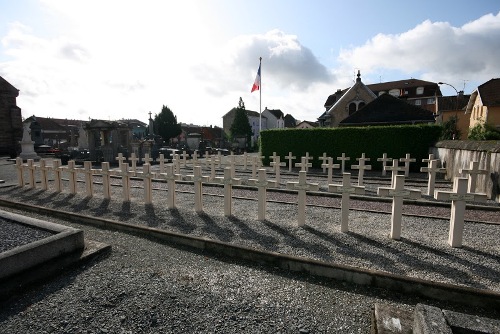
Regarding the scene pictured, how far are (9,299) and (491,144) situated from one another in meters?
11.7

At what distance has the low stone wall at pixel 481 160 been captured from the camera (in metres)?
7.93

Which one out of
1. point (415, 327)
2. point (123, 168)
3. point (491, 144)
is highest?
point (491, 144)

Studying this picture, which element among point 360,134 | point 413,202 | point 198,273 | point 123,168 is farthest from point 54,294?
point 360,134

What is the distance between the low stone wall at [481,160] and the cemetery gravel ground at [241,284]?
132 inches

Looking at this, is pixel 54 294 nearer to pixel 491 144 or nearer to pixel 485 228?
pixel 485 228

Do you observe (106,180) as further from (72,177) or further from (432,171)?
(432,171)

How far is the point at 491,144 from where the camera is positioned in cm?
851

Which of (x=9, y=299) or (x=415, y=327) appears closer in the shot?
(x=415, y=327)

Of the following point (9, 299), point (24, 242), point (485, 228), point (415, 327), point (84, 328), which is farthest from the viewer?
point (485, 228)

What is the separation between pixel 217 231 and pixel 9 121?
36.6m

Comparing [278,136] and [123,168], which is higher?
[278,136]

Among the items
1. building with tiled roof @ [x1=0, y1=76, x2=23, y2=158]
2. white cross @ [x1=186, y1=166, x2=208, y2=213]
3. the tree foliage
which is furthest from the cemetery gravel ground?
building with tiled roof @ [x1=0, y1=76, x2=23, y2=158]

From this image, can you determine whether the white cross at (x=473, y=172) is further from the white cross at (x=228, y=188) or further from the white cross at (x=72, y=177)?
the white cross at (x=72, y=177)

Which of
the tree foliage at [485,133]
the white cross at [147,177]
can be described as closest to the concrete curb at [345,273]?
the white cross at [147,177]
